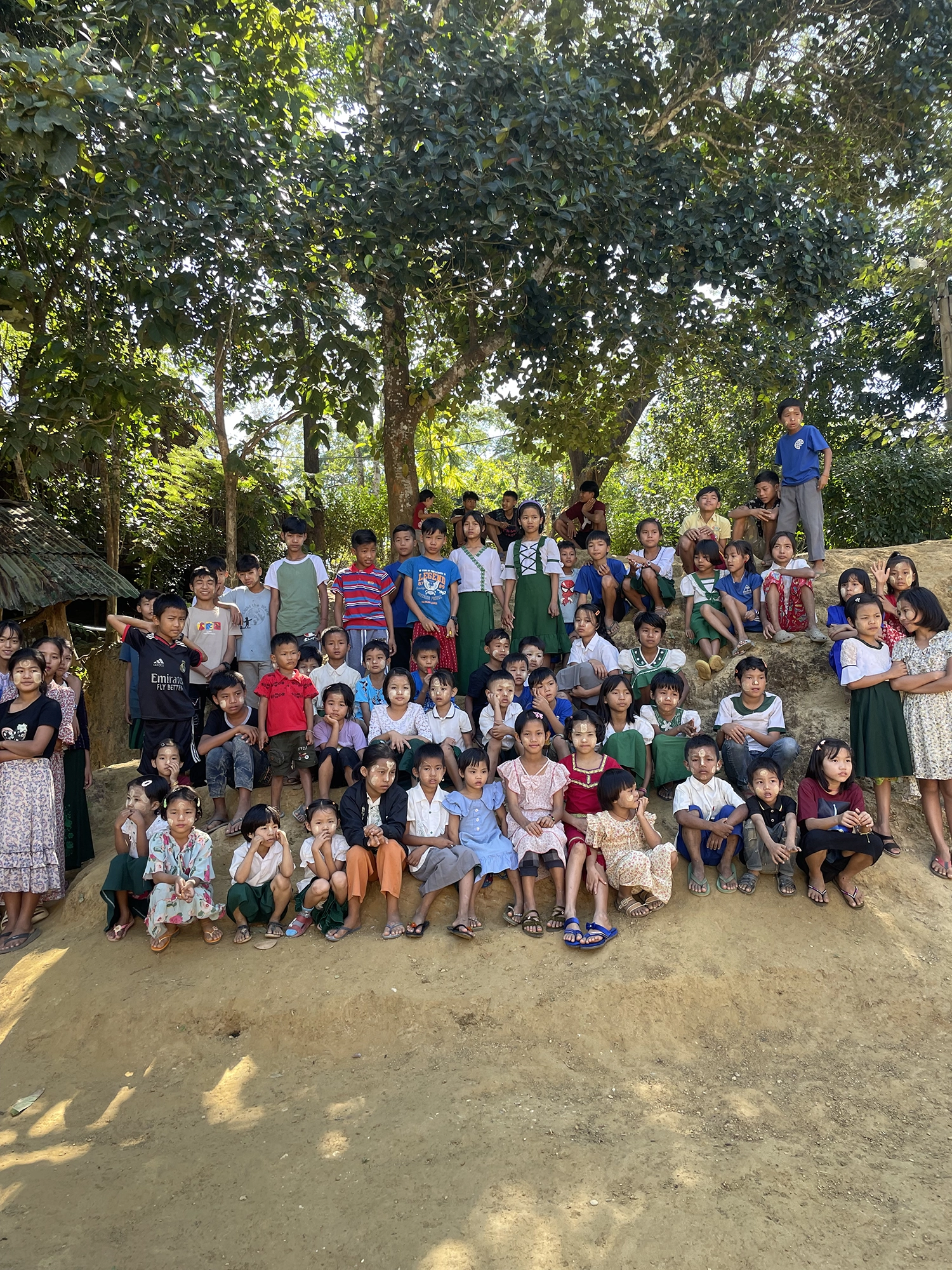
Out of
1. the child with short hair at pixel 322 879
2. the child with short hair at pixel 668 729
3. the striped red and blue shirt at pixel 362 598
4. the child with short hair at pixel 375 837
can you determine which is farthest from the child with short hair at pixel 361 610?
the child with short hair at pixel 668 729

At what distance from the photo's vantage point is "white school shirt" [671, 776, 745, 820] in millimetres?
4820

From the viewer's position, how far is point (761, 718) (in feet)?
17.6

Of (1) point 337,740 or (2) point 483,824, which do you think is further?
(1) point 337,740

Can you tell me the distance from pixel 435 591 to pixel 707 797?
2.54 metres

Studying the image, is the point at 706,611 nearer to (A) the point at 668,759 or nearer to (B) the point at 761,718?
(B) the point at 761,718

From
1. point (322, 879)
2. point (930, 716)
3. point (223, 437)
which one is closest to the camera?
point (322, 879)

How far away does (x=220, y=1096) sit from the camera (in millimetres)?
3807

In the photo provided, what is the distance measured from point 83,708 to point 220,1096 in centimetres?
313

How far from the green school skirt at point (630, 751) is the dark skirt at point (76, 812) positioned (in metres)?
3.50

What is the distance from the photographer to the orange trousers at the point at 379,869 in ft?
15.4

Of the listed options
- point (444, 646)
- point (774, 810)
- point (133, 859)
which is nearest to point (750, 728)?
point (774, 810)

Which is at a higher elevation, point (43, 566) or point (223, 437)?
point (223, 437)

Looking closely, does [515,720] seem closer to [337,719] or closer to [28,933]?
[337,719]

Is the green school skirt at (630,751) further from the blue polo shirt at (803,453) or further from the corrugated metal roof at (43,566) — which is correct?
the corrugated metal roof at (43,566)
